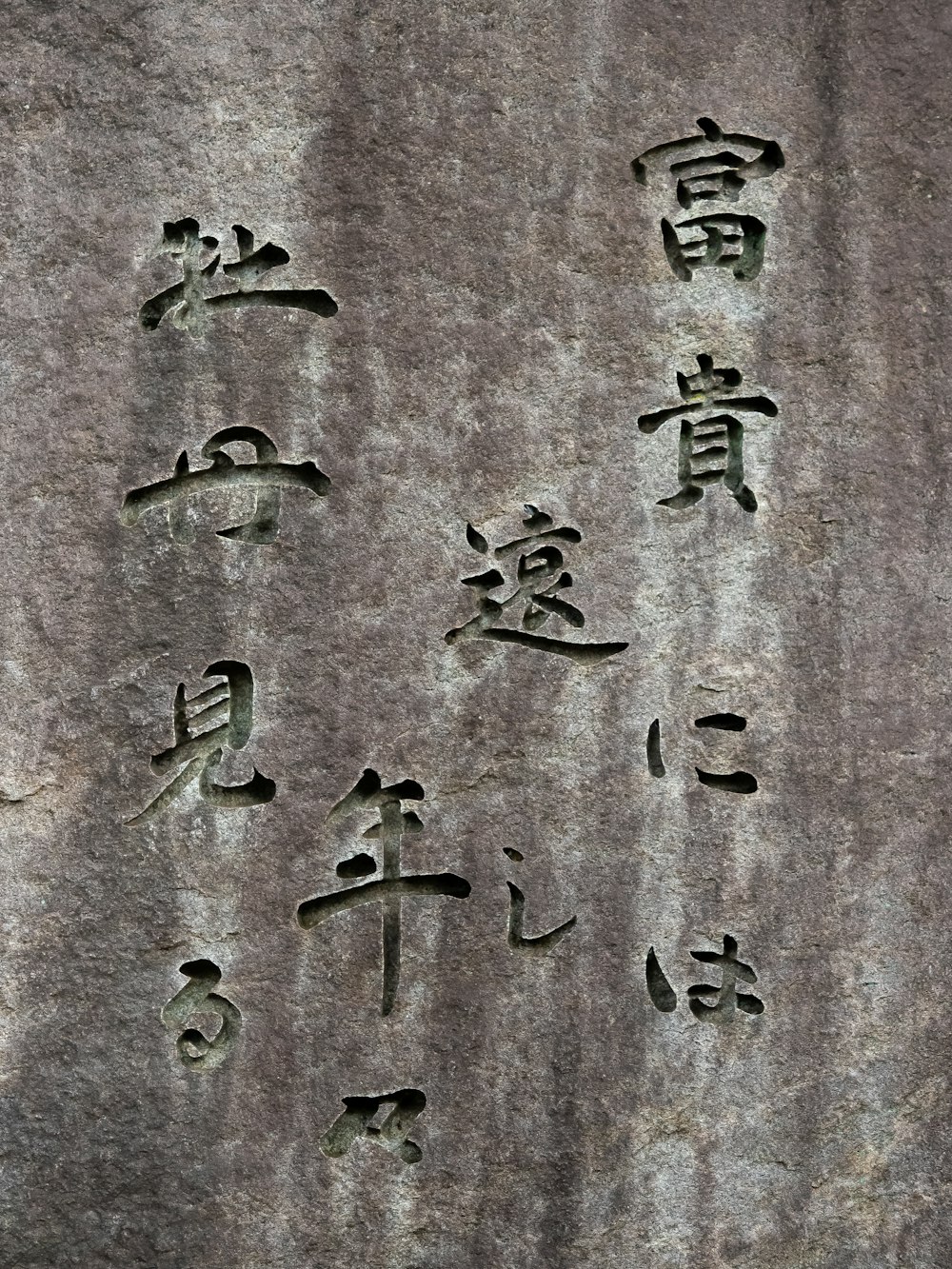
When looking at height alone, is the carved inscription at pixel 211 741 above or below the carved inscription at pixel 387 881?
above

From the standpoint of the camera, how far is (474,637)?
102 inches

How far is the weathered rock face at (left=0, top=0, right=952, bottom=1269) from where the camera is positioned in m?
2.52

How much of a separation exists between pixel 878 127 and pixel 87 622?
2068 mm

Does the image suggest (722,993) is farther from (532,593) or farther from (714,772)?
(532,593)

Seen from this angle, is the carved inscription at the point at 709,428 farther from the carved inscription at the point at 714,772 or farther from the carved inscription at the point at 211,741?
the carved inscription at the point at 211,741

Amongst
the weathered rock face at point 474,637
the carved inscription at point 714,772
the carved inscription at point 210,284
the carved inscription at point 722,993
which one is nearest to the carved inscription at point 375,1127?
the weathered rock face at point 474,637

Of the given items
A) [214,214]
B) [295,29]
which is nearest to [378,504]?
[214,214]

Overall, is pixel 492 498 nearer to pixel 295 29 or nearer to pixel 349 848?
pixel 349 848

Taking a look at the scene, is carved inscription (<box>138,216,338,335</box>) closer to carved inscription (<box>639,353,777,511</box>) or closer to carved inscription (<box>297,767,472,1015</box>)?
carved inscription (<box>639,353,777,511</box>)

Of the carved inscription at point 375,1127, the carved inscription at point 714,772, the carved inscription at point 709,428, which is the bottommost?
the carved inscription at point 375,1127

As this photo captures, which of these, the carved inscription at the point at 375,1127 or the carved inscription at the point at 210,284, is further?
the carved inscription at the point at 210,284

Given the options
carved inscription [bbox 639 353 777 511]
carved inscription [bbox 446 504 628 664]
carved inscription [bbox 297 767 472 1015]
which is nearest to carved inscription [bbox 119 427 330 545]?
carved inscription [bbox 446 504 628 664]

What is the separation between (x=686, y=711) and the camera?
2.62m

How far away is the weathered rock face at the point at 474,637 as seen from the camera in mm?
2520
